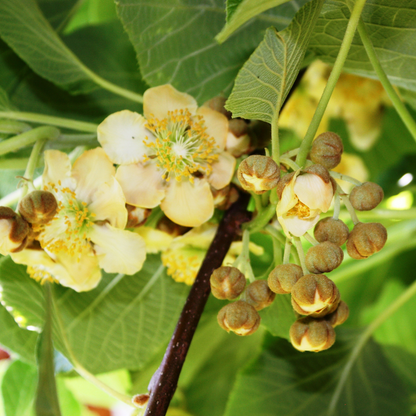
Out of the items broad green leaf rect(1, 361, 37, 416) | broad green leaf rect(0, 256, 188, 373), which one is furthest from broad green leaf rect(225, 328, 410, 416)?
broad green leaf rect(1, 361, 37, 416)

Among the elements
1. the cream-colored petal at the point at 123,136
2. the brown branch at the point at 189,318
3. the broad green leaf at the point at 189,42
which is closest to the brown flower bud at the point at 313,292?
the brown branch at the point at 189,318

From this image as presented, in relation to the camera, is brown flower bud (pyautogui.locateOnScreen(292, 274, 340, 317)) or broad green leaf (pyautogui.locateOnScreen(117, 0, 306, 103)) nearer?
brown flower bud (pyautogui.locateOnScreen(292, 274, 340, 317))

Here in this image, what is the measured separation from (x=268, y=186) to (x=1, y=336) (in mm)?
424

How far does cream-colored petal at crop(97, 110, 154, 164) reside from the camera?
1.52 feet

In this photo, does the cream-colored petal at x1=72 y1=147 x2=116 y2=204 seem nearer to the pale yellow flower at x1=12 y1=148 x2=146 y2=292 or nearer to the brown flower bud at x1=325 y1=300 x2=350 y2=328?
the pale yellow flower at x1=12 y1=148 x2=146 y2=292

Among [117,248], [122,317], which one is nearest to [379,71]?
[117,248]

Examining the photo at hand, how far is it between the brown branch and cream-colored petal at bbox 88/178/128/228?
0.10 meters

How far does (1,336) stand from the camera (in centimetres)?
58

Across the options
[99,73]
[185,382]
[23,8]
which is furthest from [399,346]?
[23,8]

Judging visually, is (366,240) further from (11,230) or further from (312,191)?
(11,230)

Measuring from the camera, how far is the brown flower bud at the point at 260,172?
35 centimetres

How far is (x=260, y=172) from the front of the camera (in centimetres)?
35

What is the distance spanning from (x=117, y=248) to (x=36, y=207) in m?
0.10

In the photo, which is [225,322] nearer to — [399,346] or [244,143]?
[244,143]
